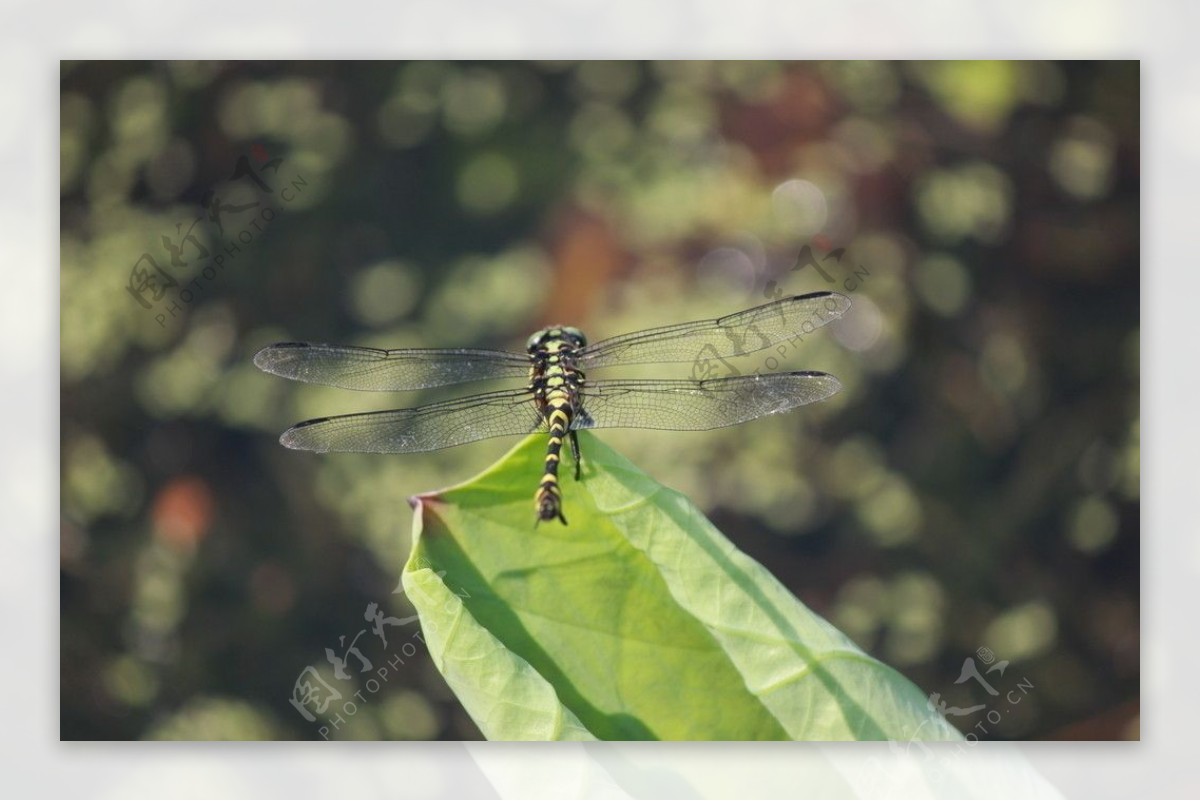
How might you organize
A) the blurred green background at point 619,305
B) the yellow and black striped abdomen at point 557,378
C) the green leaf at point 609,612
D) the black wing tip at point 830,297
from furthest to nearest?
the blurred green background at point 619,305 → the black wing tip at point 830,297 → the yellow and black striped abdomen at point 557,378 → the green leaf at point 609,612

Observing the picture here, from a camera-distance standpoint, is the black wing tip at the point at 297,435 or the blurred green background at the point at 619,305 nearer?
the black wing tip at the point at 297,435

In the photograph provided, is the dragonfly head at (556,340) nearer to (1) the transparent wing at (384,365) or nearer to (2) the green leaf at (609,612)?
(1) the transparent wing at (384,365)

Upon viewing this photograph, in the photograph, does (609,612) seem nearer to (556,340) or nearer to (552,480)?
(552,480)

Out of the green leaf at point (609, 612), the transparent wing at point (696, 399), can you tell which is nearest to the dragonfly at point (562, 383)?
the transparent wing at point (696, 399)

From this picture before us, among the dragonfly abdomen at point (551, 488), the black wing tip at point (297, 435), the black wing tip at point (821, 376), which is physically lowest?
the dragonfly abdomen at point (551, 488)

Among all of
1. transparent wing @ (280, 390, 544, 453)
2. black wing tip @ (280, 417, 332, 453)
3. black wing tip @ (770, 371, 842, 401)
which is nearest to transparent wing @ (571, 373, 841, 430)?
black wing tip @ (770, 371, 842, 401)

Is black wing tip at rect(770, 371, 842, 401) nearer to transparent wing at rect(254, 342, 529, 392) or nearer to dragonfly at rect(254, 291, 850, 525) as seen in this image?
dragonfly at rect(254, 291, 850, 525)

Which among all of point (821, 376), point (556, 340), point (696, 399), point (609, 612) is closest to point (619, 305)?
point (556, 340)

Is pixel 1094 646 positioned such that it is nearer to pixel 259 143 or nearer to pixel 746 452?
pixel 746 452

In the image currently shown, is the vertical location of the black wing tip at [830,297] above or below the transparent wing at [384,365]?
above
